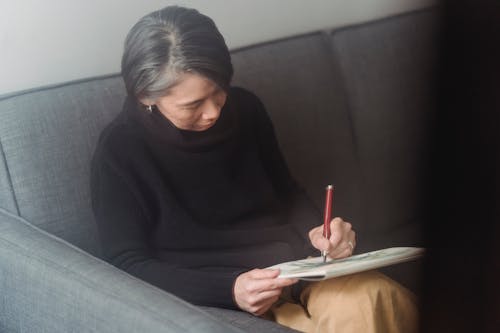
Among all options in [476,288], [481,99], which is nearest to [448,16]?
[481,99]

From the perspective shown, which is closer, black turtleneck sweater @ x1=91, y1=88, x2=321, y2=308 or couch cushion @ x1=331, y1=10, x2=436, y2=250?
black turtleneck sweater @ x1=91, y1=88, x2=321, y2=308

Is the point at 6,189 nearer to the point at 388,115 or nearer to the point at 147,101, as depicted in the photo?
the point at 147,101

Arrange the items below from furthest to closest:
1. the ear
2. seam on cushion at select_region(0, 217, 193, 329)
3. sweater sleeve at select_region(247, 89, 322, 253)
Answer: sweater sleeve at select_region(247, 89, 322, 253) < the ear < seam on cushion at select_region(0, 217, 193, 329)

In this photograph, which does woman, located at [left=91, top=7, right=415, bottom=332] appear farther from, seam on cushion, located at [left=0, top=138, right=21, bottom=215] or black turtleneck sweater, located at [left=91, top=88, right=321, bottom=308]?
seam on cushion, located at [left=0, top=138, right=21, bottom=215]

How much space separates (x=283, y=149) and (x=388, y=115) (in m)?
0.16

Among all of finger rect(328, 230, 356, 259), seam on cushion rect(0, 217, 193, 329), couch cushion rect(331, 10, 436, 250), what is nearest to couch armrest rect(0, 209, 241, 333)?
seam on cushion rect(0, 217, 193, 329)

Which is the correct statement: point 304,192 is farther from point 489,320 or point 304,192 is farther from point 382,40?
point 489,320

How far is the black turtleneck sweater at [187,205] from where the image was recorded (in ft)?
2.76

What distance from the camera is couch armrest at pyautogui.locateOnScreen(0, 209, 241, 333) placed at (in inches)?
29.0

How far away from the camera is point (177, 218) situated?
2.82 ft

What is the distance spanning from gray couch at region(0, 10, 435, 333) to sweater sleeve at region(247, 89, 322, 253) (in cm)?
3

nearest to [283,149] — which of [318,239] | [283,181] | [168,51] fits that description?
[283,181]

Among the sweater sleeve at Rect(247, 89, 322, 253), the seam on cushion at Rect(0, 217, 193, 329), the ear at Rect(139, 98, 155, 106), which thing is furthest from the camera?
the sweater sleeve at Rect(247, 89, 322, 253)

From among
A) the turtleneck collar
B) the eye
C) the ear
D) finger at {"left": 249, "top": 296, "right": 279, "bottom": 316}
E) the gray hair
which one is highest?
the gray hair
